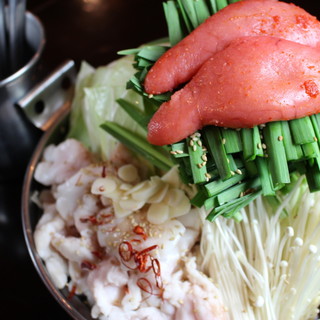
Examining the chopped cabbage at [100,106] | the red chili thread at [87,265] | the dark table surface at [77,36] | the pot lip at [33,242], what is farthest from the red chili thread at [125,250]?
the dark table surface at [77,36]

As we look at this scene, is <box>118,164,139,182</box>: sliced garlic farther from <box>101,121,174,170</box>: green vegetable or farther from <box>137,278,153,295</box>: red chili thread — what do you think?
<box>137,278,153,295</box>: red chili thread

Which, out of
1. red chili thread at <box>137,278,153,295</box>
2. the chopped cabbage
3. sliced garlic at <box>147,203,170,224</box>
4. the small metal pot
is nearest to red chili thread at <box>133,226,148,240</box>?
sliced garlic at <box>147,203,170,224</box>

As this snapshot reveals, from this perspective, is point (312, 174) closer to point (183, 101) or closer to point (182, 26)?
point (183, 101)

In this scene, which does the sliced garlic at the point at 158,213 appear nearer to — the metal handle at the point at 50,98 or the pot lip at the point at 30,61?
the metal handle at the point at 50,98

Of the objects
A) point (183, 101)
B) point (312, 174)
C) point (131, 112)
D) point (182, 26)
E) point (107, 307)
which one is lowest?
point (107, 307)

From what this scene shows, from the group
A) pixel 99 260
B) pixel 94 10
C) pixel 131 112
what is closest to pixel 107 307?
pixel 99 260

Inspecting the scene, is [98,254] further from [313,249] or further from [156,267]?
[313,249]

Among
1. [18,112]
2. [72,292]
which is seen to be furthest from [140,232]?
[18,112]
